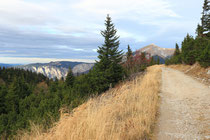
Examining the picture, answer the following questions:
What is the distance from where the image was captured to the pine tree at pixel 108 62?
918 inches

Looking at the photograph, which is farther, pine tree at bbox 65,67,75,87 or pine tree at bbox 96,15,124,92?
pine tree at bbox 65,67,75,87

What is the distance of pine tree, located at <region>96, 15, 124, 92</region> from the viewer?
918 inches

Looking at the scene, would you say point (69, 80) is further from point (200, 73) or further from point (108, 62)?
point (200, 73)

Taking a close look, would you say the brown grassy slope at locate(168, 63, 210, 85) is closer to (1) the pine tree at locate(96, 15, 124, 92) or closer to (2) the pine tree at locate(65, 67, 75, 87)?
(1) the pine tree at locate(96, 15, 124, 92)

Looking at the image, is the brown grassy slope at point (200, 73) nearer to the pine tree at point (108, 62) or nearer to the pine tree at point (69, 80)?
the pine tree at point (108, 62)

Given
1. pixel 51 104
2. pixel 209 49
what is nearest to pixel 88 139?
pixel 209 49

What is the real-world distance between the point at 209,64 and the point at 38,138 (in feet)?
61.5

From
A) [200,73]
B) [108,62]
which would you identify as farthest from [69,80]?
[200,73]

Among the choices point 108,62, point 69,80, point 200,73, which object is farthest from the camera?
point 69,80

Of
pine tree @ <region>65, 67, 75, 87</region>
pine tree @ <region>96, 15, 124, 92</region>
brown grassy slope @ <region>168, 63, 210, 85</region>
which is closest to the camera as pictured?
brown grassy slope @ <region>168, 63, 210, 85</region>

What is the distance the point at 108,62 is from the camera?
958 inches

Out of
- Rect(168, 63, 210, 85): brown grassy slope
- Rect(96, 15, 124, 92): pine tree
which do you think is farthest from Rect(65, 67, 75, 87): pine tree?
Rect(168, 63, 210, 85): brown grassy slope

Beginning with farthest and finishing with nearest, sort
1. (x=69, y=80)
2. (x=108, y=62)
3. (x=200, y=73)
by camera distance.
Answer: (x=69, y=80)
(x=108, y=62)
(x=200, y=73)

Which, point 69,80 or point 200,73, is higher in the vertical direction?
point 200,73
